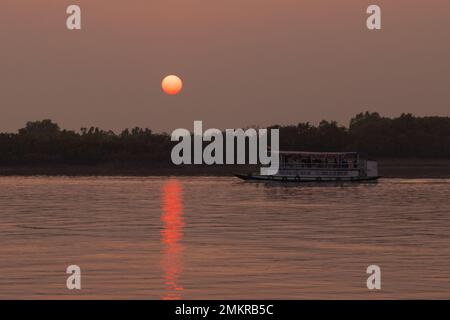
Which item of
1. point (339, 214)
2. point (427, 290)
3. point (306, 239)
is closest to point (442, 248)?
point (306, 239)

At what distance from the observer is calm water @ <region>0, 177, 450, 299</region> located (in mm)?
34719

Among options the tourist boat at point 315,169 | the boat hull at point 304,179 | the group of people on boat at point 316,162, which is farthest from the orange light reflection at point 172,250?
the group of people on boat at point 316,162

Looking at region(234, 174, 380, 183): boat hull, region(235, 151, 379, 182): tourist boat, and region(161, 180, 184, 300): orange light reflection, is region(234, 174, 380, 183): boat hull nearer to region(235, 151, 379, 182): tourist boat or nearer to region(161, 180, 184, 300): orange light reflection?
region(235, 151, 379, 182): tourist boat

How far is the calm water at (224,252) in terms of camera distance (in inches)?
1367

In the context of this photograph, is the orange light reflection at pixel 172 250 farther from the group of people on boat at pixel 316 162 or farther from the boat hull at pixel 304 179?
the group of people on boat at pixel 316 162

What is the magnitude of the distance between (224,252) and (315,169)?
118566 mm

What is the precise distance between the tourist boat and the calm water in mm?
76594

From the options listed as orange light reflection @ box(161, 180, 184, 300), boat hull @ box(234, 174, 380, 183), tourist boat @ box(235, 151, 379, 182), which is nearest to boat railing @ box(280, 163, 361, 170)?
tourist boat @ box(235, 151, 379, 182)

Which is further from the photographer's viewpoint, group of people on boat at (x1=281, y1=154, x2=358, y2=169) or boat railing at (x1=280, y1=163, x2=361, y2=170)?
group of people on boat at (x1=281, y1=154, x2=358, y2=169)

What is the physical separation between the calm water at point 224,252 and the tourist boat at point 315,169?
251 feet

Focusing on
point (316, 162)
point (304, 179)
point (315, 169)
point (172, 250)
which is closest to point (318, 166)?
point (316, 162)

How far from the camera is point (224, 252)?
46.6 metres
